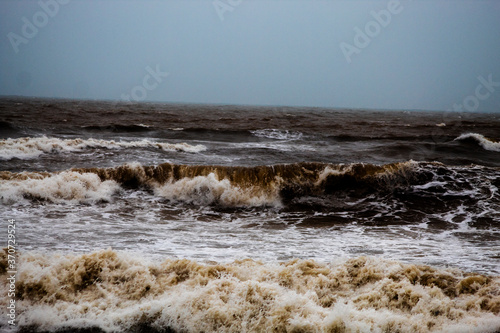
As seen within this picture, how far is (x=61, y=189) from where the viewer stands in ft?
32.9

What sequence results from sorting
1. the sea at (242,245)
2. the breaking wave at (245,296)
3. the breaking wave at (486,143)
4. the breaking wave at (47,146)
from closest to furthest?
the breaking wave at (245,296), the sea at (242,245), the breaking wave at (47,146), the breaking wave at (486,143)

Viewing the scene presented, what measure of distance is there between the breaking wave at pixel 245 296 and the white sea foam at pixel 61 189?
15.2 feet

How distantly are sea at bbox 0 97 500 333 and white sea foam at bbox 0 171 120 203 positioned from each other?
0.14 feet

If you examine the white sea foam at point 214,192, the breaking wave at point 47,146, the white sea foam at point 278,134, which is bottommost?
the white sea foam at point 214,192

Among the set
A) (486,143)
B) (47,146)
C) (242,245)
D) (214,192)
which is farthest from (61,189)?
(486,143)

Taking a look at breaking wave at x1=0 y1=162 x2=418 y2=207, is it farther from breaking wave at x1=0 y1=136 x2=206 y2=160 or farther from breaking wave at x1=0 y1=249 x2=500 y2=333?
breaking wave at x1=0 y1=249 x2=500 y2=333

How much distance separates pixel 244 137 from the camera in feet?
83.4

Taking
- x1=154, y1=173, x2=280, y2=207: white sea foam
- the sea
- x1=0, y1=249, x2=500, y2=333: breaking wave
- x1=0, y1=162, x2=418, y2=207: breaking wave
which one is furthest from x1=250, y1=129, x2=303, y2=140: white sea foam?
x1=0, y1=249, x2=500, y2=333: breaking wave

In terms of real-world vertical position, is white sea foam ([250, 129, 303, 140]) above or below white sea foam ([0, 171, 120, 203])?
above

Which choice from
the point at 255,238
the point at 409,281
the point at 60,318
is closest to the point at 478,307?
the point at 409,281

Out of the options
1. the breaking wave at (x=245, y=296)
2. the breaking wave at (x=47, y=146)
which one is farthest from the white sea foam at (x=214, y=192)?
the breaking wave at (x=47, y=146)

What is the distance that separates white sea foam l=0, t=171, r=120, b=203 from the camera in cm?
947

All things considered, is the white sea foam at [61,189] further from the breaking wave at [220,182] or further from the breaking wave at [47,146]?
the breaking wave at [47,146]

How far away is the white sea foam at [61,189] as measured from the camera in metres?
9.47
